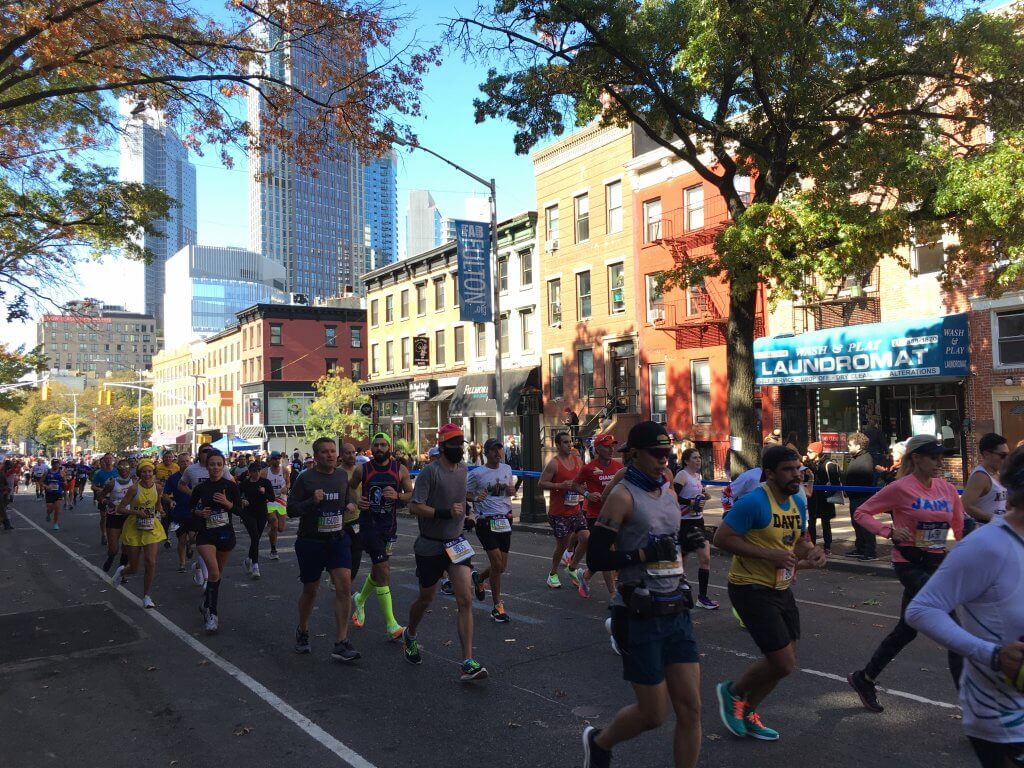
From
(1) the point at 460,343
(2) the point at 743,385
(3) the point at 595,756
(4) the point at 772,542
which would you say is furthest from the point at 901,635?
(1) the point at 460,343

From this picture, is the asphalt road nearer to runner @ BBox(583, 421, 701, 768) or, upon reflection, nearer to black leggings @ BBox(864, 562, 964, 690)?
black leggings @ BBox(864, 562, 964, 690)

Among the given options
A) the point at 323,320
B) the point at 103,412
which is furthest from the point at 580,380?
the point at 103,412

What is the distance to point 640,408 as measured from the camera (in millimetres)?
29203

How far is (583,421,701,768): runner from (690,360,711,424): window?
23190mm

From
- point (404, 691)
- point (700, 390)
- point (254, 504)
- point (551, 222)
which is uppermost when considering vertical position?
point (551, 222)

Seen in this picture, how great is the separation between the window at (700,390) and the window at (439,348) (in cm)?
1850

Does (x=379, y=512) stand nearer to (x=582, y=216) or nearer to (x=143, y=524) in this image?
(x=143, y=524)

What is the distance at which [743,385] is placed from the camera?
14281 millimetres

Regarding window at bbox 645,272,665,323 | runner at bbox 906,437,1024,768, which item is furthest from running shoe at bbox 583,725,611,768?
window at bbox 645,272,665,323

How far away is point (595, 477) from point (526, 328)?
26.6m

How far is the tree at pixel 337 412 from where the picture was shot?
50500 mm

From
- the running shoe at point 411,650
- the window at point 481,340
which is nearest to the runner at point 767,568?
the running shoe at point 411,650

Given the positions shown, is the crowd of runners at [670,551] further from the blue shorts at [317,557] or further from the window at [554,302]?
the window at [554,302]

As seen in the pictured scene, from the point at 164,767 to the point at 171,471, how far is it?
479 inches
